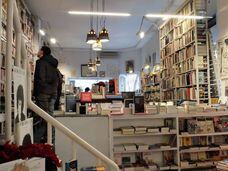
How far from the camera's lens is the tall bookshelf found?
603 centimetres

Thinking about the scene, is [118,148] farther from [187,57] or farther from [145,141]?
[187,57]

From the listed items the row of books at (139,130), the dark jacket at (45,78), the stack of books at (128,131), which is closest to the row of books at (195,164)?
the row of books at (139,130)

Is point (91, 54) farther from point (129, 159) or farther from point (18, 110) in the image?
point (18, 110)

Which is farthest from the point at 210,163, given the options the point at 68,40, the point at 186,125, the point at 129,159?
the point at 68,40

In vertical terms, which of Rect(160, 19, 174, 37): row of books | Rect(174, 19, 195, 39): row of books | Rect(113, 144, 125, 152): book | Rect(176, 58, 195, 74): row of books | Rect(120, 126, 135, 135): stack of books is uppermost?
Rect(160, 19, 174, 37): row of books

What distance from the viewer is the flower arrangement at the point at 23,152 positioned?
1.40 metres

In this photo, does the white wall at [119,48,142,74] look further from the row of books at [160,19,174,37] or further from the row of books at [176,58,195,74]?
the row of books at [176,58,195,74]

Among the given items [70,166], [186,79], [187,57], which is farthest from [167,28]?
[70,166]

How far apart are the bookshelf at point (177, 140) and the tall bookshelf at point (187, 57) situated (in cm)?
151

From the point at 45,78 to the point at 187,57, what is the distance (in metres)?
3.43

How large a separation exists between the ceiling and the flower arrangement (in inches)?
252

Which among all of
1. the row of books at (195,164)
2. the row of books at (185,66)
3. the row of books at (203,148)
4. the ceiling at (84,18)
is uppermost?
the ceiling at (84,18)

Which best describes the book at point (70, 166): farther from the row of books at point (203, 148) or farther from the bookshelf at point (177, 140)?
the row of books at point (203, 148)

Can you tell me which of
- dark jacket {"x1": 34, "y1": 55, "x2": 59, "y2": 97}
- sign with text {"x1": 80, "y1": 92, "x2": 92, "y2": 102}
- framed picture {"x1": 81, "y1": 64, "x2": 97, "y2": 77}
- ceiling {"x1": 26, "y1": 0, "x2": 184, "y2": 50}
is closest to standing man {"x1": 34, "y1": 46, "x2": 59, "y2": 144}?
dark jacket {"x1": 34, "y1": 55, "x2": 59, "y2": 97}
